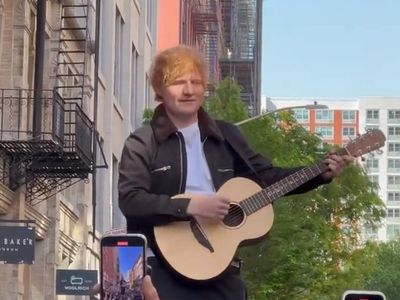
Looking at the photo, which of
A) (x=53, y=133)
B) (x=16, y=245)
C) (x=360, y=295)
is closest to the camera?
(x=360, y=295)

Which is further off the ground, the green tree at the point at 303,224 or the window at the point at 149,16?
the window at the point at 149,16

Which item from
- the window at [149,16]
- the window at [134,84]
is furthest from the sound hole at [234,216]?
the window at [149,16]

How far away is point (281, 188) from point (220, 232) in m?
0.32

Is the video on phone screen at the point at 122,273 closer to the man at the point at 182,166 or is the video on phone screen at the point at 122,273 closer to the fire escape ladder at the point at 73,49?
the man at the point at 182,166

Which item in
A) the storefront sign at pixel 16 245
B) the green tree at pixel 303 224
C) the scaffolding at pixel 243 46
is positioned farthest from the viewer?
the scaffolding at pixel 243 46

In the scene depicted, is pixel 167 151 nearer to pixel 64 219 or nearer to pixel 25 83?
pixel 25 83

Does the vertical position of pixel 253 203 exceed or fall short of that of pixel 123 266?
it exceeds it

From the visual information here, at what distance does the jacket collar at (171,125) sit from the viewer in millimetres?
5844

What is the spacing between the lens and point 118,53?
41156 mm

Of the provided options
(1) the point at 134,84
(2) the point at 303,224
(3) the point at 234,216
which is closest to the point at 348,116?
(1) the point at 134,84

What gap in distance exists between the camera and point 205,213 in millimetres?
5586

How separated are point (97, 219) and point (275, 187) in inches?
1190

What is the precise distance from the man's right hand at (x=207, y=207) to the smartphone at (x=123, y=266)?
0.88 feet

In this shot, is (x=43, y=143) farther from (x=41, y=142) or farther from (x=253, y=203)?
(x=253, y=203)
